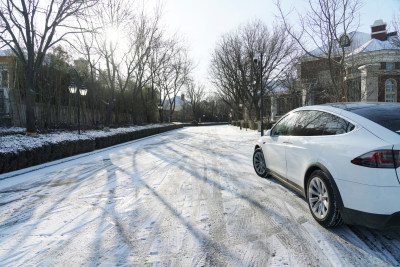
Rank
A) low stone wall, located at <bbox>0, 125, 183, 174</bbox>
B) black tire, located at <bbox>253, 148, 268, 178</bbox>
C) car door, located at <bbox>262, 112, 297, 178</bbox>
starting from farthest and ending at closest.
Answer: low stone wall, located at <bbox>0, 125, 183, 174</bbox>
black tire, located at <bbox>253, 148, 268, 178</bbox>
car door, located at <bbox>262, 112, 297, 178</bbox>

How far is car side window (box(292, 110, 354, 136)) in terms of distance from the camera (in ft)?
9.37

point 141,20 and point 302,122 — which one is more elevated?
point 141,20

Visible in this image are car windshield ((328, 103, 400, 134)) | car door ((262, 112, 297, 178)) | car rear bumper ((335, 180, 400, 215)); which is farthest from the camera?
car door ((262, 112, 297, 178))

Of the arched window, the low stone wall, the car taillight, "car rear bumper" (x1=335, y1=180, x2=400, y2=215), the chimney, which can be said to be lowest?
the low stone wall

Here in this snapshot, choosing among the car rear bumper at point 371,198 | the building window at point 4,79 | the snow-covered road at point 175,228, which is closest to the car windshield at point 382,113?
the car rear bumper at point 371,198

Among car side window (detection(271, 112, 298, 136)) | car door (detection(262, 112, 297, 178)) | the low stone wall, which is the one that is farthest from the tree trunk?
car side window (detection(271, 112, 298, 136))

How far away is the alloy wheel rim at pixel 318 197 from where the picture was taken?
2.90 metres

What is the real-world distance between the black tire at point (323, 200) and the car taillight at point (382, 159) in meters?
0.55

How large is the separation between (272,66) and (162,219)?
24.3m

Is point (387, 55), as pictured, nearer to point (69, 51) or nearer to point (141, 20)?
point (141, 20)

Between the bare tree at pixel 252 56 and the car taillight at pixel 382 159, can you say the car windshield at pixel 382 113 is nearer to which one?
the car taillight at pixel 382 159

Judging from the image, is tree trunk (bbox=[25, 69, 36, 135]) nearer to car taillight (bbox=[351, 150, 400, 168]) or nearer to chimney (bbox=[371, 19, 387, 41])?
car taillight (bbox=[351, 150, 400, 168])

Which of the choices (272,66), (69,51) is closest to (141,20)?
(69,51)

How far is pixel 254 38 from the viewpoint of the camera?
2423cm
